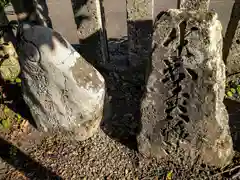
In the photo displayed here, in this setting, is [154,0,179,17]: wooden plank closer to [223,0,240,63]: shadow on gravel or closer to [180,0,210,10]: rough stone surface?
[223,0,240,63]: shadow on gravel

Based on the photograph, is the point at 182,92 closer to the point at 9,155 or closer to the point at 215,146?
the point at 215,146

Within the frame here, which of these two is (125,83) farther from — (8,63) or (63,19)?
(63,19)

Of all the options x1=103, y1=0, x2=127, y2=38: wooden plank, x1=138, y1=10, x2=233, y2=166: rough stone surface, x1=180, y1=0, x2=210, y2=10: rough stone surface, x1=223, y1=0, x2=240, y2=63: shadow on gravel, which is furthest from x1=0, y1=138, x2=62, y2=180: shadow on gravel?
x1=103, y1=0, x2=127, y2=38: wooden plank

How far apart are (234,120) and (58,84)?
7.11 ft

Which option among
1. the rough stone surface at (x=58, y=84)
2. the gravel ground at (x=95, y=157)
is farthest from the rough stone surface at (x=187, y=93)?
Answer: the rough stone surface at (x=58, y=84)

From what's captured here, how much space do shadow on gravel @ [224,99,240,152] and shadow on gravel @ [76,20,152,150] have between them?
1118 millimetres

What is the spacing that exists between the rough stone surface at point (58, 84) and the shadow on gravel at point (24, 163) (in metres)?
0.42

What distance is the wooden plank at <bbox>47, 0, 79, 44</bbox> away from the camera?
6.57 m

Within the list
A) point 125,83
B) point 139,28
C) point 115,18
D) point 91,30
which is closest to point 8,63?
point 91,30

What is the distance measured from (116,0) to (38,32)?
4.84 metres

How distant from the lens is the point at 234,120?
3771 mm

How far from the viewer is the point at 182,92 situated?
108 inches

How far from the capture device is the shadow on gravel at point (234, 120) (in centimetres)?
350

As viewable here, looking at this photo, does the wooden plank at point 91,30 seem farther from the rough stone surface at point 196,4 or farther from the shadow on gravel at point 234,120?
the shadow on gravel at point 234,120
